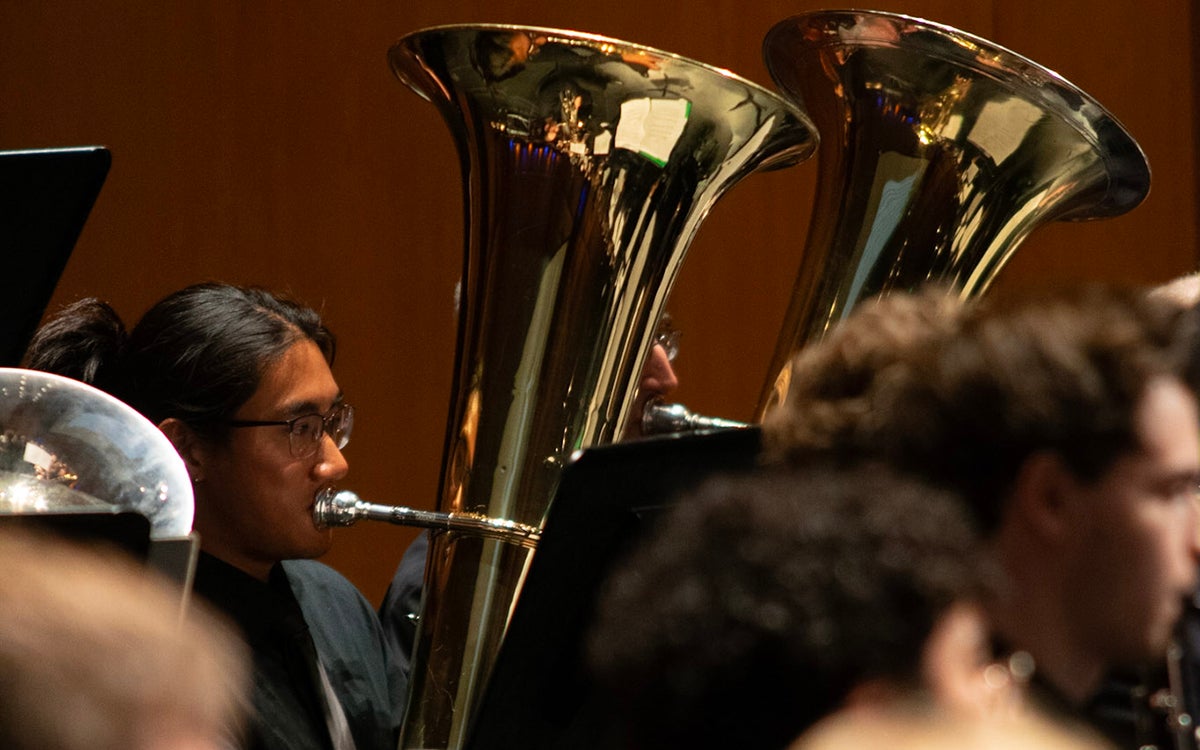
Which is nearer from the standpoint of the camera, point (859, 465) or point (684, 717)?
point (684, 717)

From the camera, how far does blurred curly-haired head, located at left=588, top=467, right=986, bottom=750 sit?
0.73 metres

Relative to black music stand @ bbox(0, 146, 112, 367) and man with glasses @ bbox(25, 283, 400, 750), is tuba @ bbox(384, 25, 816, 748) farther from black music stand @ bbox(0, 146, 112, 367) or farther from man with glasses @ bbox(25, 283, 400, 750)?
black music stand @ bbox(0, 146, 112, 367)

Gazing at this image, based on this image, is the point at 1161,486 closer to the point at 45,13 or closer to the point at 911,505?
the point at 911,505

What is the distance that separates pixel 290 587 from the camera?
69.0 inches

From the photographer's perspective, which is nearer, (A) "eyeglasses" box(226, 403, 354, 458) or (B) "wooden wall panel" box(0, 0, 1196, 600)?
(A) "eyeglasses" box(226, 403, 354, 458)

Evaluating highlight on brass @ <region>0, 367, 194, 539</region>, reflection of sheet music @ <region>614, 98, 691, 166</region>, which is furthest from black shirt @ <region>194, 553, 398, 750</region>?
reflection of sheet music @ <region>614, 98, 691, 166</region>

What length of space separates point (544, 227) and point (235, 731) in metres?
0.53

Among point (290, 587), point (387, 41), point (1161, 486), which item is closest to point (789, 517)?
point (1161, 486)

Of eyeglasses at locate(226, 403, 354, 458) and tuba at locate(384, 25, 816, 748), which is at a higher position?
tuba at locate(384, 25, 816, 748)

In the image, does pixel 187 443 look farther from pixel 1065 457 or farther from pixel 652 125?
pixel 1065 457

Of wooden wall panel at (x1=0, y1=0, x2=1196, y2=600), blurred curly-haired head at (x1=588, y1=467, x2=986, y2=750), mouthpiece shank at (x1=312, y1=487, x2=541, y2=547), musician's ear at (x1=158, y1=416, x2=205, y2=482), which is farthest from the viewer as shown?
wooden wall panel at (x1=0, y1=0, x2=1196, y2=600)

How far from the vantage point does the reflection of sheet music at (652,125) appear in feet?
4.69

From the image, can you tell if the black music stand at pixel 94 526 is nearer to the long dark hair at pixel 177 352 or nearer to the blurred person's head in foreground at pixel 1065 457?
the blurred person's head in foreground at pixel 1065 457

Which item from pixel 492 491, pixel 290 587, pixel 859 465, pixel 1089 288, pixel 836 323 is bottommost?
pixel 290 587
